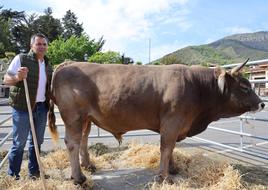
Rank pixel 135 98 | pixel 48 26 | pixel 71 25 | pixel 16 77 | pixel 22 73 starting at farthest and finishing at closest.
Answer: pixel 71 25
pixel 48 26
pixel 135 98
pixel 16 77
pixel 22 73

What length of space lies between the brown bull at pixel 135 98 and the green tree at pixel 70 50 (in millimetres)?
40986

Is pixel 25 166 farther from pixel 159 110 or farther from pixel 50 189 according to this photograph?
pixel 159 110

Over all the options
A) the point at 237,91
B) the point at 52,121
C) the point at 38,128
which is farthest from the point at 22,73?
the point at 237,91

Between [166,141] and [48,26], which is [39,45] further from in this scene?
[48,26]

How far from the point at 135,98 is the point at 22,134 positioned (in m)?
1.67

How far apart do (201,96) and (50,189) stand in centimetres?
256

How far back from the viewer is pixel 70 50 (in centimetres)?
4878

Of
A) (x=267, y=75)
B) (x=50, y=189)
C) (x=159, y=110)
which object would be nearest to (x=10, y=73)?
(x=50, y=189)

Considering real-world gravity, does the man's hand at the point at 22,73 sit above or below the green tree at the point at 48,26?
below

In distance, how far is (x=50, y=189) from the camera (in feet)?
17.6

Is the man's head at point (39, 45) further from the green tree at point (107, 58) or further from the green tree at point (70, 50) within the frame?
the green tree at point (70, 50)

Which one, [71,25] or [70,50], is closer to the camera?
[70,50]

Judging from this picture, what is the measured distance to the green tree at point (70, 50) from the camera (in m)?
47.6

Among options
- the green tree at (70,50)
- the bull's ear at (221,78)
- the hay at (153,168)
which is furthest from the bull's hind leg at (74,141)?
the green tree at (70,50)
